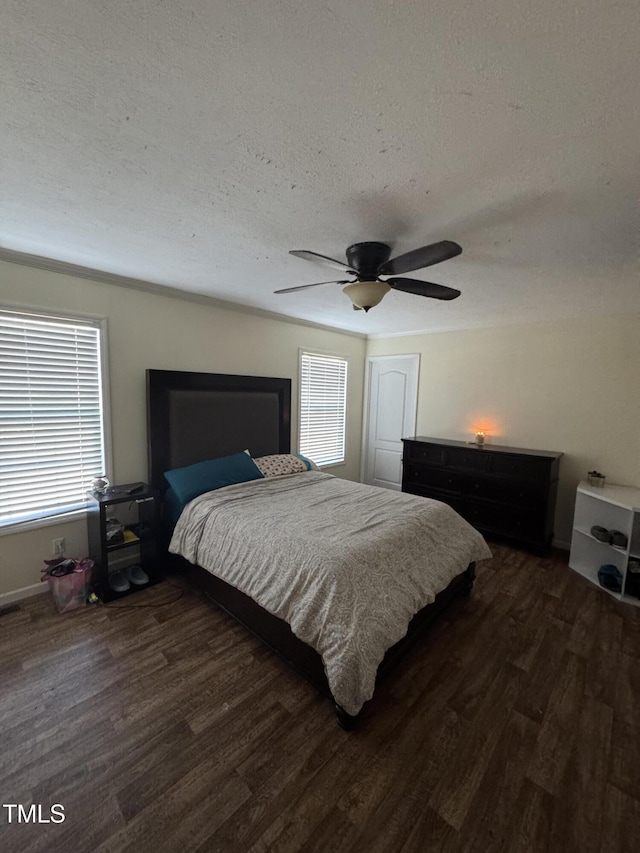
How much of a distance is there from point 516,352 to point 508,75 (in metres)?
3.31

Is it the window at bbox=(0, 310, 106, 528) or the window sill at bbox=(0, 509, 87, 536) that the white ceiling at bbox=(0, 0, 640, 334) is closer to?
the window at bbox=(0, 310, 106, 528)

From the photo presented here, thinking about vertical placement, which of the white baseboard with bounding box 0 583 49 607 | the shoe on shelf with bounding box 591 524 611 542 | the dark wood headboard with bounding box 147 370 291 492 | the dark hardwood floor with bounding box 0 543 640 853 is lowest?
the dark hardwood floor with bounding box 0 543 640 853

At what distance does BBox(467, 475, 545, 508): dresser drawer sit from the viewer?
3.27 m

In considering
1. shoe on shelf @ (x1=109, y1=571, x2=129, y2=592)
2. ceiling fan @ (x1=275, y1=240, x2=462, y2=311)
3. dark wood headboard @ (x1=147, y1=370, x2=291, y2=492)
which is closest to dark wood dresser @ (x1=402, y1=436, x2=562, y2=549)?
dark wood headboard @ (x1=147, y1=370, x2=291, y2=492)

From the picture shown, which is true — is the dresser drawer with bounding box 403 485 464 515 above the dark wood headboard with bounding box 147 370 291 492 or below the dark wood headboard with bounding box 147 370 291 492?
below

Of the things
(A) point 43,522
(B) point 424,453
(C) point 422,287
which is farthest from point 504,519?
(A) point 43,522

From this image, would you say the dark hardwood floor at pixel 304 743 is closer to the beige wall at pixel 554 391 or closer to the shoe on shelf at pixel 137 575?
the shoe on shelf at pixel 137 575

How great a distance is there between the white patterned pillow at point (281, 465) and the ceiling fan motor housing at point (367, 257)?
204 cm

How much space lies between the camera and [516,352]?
3742mm

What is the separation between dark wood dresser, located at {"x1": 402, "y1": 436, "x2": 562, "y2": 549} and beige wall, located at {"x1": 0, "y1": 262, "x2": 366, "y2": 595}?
6.85 ft

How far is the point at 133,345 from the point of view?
2.83 meters

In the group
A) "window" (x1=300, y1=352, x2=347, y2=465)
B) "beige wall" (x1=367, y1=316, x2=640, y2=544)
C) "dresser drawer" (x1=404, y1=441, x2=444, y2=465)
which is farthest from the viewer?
"window" (x1=300, y1=352, x2=347, y2=465)

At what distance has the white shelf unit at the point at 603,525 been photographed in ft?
8.74

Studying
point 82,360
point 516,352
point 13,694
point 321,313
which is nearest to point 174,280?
point 82,360
